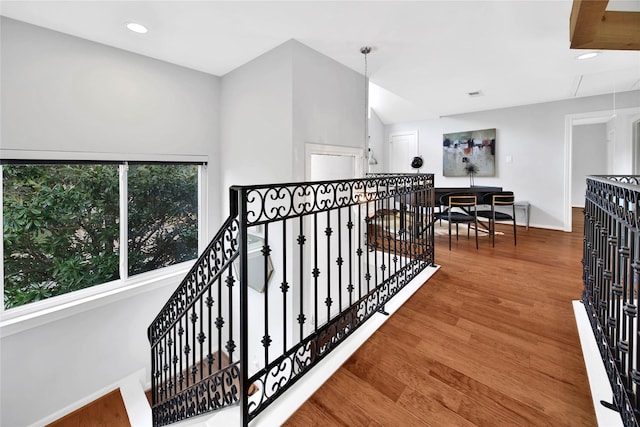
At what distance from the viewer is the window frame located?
2.48 meters

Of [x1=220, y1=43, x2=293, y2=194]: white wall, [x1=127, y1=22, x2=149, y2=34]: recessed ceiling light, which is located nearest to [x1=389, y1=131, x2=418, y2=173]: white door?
[x1=220, y1=43, x2=293, y2=194]: white wall

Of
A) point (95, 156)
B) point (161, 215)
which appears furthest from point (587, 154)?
point (95, 156)

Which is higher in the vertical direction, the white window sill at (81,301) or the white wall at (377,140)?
the white wall at (377,140)

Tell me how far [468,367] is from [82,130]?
382cm

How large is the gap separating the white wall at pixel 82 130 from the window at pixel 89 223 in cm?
28

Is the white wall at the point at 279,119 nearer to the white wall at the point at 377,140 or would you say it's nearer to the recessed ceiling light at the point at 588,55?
the recessed ceiling light at the point at 588,55

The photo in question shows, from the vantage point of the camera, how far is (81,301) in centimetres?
282

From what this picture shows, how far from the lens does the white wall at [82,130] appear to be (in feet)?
7.98

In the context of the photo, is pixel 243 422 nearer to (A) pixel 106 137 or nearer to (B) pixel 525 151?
(A) pixel 106 137

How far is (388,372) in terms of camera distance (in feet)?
4.75

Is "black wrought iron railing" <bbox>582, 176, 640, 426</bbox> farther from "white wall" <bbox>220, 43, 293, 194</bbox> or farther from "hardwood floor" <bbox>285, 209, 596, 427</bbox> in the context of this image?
"white wall" <bbox>220, 43, 293, 194</bbox>

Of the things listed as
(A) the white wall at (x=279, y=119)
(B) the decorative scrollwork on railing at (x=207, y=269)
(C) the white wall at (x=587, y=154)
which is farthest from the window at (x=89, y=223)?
(C) the white wall at (x=587, y=154)

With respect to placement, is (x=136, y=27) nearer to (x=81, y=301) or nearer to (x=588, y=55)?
(x=81, y=301)

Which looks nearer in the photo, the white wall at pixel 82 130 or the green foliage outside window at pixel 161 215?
the white wall at pixel 82 130
